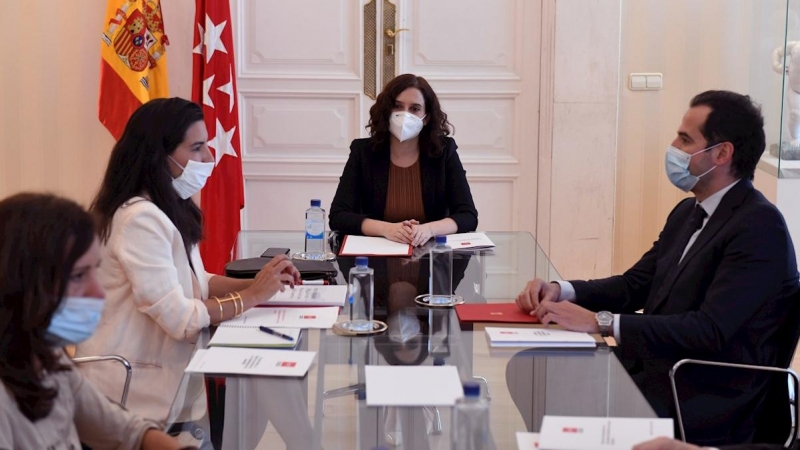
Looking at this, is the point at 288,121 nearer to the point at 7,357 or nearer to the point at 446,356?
the point at 446,356

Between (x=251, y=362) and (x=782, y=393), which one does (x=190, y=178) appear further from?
(x=782, y=393)

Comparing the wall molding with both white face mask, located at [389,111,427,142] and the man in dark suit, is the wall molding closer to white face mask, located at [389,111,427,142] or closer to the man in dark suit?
white face mask, located at [389,111,427,142]

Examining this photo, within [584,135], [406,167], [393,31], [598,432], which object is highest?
[393,31]

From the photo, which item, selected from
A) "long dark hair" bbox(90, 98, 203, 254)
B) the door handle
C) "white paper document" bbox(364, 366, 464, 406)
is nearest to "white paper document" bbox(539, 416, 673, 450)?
"white paper document" bbox(364, 366, 464, 406)

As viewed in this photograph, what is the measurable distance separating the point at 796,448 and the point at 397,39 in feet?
11.8

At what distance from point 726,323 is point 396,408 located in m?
0.98

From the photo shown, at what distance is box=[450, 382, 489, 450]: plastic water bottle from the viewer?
170cm

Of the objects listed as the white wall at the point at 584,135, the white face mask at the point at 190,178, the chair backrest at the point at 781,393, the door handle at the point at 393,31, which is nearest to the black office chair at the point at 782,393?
the chair backrest at the point at 781,393

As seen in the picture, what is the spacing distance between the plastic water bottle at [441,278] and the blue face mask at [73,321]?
3.87 ft

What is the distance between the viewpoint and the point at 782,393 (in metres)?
2.47

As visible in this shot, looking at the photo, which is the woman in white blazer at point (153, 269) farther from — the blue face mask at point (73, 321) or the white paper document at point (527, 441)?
the white paper document at point (527, 441)

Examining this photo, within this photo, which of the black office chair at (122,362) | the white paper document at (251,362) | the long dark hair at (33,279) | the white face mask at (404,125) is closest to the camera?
the long dark hair at (33,279)

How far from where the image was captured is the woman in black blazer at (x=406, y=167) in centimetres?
391

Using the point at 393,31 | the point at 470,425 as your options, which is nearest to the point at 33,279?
the point at 470,425
